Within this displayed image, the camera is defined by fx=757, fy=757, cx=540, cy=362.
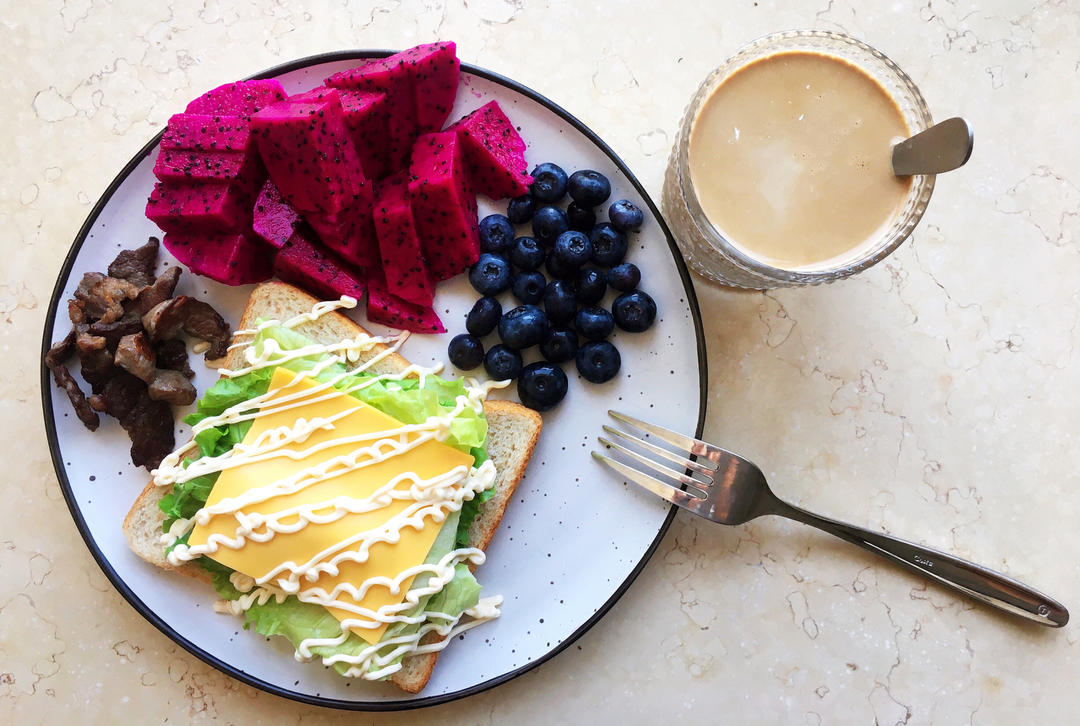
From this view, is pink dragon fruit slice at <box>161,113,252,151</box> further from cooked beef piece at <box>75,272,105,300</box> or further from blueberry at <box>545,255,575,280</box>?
blueberry at <box>545,255,575,280</box>

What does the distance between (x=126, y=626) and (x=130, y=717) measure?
0.80ft

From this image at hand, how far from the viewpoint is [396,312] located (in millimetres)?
1975

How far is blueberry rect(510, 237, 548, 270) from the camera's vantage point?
1955mm

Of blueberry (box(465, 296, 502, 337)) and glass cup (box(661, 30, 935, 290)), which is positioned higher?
glass cup (box(661, 30, 935, 290))

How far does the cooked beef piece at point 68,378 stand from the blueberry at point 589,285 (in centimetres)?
129

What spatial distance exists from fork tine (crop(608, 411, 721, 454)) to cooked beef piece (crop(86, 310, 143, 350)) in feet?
4.15

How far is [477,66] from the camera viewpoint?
2074mm

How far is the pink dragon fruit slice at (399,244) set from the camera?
6.21ft

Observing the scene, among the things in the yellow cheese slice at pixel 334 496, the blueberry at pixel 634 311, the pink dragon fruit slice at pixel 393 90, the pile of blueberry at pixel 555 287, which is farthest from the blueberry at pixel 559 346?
the pink dragon fruit slice at pixel 393 90

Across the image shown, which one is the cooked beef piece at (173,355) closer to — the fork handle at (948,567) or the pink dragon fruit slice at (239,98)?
the pink dragon fruit slice at (239,98)

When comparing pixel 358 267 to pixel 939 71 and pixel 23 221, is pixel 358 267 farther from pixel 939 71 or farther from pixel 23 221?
pixel 939 71

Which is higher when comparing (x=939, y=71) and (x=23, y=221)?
(x=939, y=71)

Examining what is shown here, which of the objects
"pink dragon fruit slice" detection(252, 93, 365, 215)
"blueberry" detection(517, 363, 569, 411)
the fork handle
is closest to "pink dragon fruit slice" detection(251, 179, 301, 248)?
"pink dragon fruit slice" detection(252, 93, 365, 215)

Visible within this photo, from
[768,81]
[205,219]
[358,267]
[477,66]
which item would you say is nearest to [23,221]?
[205,219]
